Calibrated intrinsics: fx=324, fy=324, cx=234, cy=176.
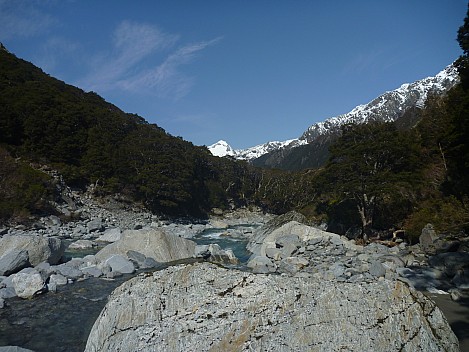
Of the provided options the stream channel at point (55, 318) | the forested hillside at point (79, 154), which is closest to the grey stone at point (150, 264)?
the stream channel at point (55, 318)

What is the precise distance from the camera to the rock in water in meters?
4.68

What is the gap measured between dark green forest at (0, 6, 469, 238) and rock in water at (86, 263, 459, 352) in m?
7.97

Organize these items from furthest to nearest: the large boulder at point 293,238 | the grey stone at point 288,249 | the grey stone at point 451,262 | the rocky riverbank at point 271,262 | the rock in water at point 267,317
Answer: the large boulder at point 293,238
the grey stone at point 288,249
the grey stone at point 451,262
the rocky riverbank at point 271,262
the rock in water at point 267,317

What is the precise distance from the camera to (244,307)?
5027 mm

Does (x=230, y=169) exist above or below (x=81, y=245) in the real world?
above

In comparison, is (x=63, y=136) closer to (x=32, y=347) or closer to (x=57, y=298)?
(x=57, y=298)

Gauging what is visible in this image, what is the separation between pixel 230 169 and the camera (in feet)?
281

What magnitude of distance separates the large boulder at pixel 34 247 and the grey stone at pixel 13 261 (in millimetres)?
515

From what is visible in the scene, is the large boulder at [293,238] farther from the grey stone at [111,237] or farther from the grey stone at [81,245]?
the grey stone at [81,245]

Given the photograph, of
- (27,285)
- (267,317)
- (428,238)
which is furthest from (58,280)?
(428,238)

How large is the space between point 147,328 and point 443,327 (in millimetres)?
4659

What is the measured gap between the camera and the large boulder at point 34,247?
1431cm

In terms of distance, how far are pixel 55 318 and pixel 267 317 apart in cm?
693

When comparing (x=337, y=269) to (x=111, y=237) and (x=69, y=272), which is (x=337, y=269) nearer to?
(x=69, y=272)
